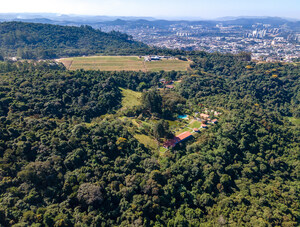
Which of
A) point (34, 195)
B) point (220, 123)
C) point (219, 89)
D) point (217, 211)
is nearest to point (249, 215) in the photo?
point (217, 211)

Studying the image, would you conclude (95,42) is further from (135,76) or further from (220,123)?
(220,123)

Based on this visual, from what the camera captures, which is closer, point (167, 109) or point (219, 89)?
point (167, 109)

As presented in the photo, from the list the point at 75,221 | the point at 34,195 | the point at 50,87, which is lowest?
the point at 75,221

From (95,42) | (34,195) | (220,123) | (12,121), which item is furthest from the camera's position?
(95,42)

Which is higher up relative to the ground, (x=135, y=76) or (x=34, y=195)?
(x=135, y=76)

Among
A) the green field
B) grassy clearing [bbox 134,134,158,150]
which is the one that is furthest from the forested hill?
grassy clearing [bbox 134,134,158,150]

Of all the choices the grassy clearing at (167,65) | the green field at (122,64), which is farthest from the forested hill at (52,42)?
the grassy clearing at (167,65)

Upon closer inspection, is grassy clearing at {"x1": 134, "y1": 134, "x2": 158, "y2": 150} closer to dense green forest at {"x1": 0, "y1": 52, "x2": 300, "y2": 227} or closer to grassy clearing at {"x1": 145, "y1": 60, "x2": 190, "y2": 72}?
dense green forest at {"x1": 0, "y1": 52, "x2": 300, "y2": 227}

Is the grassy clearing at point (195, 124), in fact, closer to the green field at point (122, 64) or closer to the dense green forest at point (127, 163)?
the dense green forest at point (127, 163)
